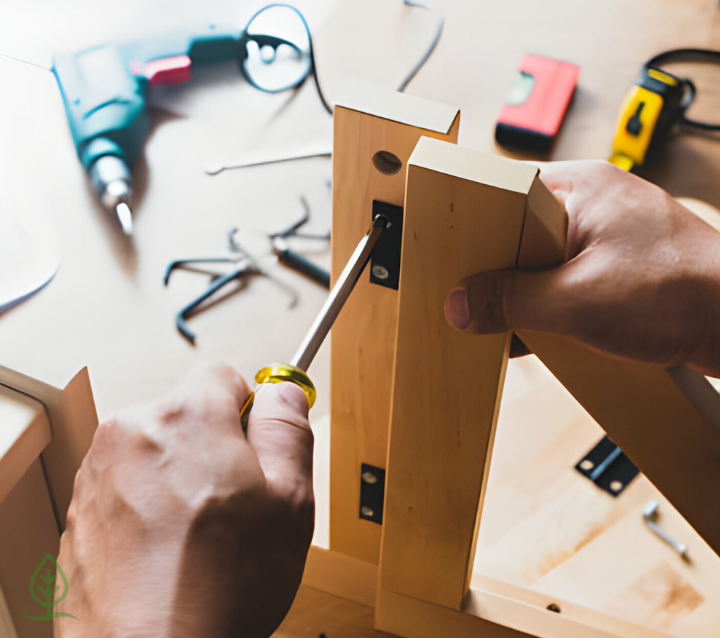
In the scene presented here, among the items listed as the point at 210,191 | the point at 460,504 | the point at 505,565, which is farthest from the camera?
the point at 210,191

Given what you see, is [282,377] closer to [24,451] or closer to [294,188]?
[24,451]

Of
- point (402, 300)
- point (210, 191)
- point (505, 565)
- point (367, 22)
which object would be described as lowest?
point (505, 565)

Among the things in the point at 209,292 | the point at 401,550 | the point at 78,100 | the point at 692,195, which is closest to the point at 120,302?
the point at 209,292

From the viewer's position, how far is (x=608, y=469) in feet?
2.47

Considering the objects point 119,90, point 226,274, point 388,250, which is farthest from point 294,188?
point 388,250

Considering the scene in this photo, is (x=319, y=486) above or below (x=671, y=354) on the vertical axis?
below

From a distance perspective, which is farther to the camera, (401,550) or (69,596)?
(401,550)

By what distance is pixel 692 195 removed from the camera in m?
1.02

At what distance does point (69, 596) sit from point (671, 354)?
1.12 feet

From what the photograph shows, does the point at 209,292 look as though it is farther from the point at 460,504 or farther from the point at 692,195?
the point at 692,195

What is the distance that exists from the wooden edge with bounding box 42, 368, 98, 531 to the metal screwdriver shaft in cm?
14

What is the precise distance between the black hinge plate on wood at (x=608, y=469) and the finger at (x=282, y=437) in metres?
0.47

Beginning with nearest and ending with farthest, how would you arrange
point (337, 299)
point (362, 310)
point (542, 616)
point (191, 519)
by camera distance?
point (191, 519) < point (337, 299) < point (362, 310) < point (542, 616)

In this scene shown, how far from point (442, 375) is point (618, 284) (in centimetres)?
11
